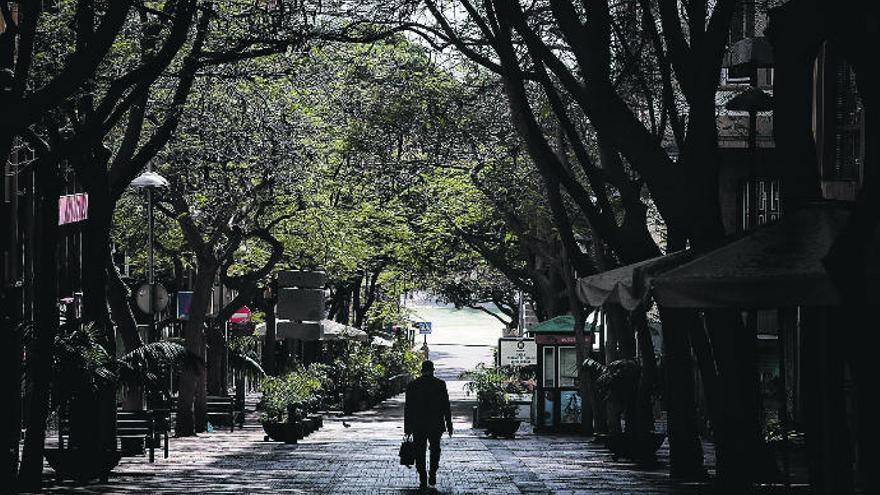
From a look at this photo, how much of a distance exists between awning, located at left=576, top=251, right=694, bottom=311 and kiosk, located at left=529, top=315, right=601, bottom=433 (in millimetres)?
22804

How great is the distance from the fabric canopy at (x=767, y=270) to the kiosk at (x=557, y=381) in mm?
27432

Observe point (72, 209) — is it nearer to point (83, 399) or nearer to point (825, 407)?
point (83, 399)

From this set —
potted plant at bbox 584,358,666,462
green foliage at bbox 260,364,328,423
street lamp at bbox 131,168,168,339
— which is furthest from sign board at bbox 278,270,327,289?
potted plant at bbox 584,358,666,462

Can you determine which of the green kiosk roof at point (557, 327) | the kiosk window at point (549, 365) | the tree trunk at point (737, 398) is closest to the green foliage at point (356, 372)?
the kiosk window at point (549, 365)

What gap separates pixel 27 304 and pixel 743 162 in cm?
1689

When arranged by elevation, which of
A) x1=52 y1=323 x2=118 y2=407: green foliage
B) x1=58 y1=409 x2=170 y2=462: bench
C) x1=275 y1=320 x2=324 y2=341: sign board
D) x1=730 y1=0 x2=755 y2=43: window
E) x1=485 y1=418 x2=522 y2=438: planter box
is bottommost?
x1=485 y1=418 x2=522 y2=438: planter box

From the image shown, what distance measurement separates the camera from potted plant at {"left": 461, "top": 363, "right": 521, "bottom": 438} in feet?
134

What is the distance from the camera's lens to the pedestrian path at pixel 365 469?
22469mm

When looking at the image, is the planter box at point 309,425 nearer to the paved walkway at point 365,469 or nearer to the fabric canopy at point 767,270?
the paved walkway at point 365,469

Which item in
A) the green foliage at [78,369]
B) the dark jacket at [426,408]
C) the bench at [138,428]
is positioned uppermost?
the green foliage at [78,369]

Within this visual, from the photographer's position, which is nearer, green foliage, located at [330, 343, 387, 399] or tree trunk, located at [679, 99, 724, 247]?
tree trunk, located at [679, 99, 724, 247]

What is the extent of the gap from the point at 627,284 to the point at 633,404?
1249 centimetres

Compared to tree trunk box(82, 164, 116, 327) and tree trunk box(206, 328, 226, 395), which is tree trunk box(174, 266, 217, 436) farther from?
tree trunk box(82, 164, 116, 327)

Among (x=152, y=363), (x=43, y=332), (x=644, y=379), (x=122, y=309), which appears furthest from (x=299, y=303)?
(x=43, y=332)
